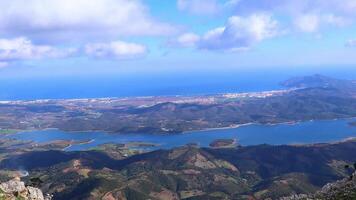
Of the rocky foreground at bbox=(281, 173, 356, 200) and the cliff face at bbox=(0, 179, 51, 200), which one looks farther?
the rocky foreground at bbox=(281, 173, 356, 200)

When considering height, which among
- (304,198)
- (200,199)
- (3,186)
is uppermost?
(3,186)

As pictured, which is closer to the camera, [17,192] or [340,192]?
[17,192]

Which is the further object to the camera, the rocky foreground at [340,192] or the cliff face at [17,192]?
the rocky foreground at [340,192]

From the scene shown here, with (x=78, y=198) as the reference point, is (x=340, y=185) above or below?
above

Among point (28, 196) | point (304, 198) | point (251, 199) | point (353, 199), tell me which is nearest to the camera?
point (353, 199)

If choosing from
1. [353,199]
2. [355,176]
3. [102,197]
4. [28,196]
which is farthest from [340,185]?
[102,197]

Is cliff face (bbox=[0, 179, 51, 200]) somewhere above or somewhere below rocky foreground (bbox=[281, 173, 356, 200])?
above

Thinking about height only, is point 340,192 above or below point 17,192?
below

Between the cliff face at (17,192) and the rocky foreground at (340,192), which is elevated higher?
the cliff face at (17,192)

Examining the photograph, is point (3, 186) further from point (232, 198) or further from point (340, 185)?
point (232, 198)

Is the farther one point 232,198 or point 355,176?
point 232,198

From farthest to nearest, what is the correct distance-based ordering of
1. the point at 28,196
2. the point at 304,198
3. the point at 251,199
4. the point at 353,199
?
the point at 251,199 → the point at 304,198 → the point at 28,196 → the point at 353,199
